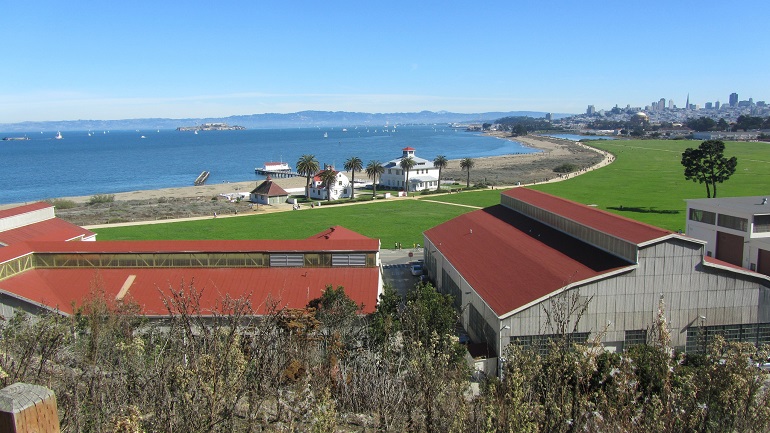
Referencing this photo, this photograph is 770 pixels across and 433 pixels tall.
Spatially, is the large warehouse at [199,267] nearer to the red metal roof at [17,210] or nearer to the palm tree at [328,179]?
the red metal roof at [17,210]

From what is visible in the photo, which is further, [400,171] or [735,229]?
[400,171]

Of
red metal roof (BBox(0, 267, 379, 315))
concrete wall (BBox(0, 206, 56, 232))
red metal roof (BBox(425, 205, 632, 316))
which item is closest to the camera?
red metal roof (BBox(425, 205, 632, 316))

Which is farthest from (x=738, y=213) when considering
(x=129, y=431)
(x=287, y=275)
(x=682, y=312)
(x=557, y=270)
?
(x=129, y=431)

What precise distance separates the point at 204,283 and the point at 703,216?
33523 millimetres

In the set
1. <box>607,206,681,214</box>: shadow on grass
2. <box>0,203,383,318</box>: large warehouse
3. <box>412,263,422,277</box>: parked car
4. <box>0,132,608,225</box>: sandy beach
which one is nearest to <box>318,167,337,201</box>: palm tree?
<box>0,132,608,225</box>: sandy beach

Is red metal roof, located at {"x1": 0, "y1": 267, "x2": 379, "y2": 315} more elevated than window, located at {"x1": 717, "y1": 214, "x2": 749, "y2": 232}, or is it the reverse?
window, located at {"x1": 717, "y1": 214, "x2": 749, "y2": 232}

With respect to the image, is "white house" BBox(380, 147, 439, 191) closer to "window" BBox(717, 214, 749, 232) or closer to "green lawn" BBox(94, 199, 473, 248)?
"green lawn" BBox(94, 199, 473, 248)

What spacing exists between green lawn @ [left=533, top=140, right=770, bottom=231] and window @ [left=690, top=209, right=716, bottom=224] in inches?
467

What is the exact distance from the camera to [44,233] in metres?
39.9

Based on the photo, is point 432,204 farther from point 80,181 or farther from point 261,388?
point 80,181

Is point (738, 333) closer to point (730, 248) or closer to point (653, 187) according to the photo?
point (730, 248)

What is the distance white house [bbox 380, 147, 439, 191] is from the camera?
88.8 m

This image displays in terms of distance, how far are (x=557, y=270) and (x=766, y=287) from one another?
859 centimetres

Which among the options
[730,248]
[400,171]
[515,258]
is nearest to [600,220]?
[515,258]
